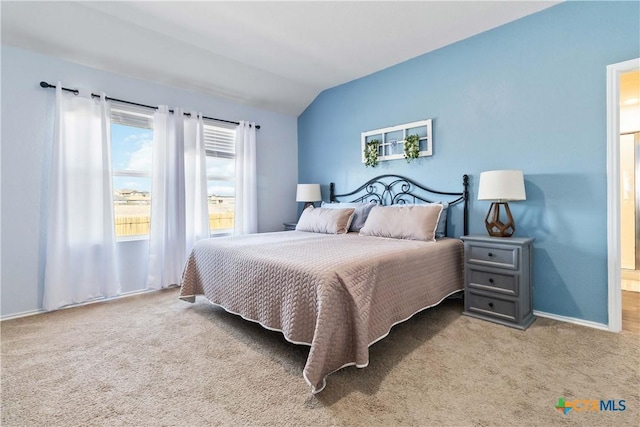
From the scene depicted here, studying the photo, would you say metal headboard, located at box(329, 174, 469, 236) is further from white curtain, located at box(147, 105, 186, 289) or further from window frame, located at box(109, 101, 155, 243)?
window frame, located at box(109, 101, 155, 243)

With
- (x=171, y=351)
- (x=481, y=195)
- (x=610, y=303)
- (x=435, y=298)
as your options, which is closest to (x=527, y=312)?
(x=610, y=303)

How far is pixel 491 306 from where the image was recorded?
2.50m

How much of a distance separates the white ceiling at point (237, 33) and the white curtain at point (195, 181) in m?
0.51

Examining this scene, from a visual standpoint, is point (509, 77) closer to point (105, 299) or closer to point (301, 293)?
point (301, 293)

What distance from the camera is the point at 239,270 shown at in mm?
2305

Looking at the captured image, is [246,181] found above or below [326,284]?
above

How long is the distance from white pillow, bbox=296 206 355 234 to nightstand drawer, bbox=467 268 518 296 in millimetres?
1372

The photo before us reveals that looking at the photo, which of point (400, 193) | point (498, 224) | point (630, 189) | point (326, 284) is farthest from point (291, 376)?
point (630, 189)

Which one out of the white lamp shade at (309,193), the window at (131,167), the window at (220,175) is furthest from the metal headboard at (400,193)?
the window at (131,167)

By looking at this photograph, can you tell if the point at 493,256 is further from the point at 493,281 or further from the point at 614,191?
the point at 614,191

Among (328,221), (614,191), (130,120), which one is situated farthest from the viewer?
(328,221)

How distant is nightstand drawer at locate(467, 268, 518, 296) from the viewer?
2379 millimetres

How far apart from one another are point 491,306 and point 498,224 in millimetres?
696

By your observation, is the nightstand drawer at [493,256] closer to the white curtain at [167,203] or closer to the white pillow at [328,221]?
the white pillow at [328,221]
